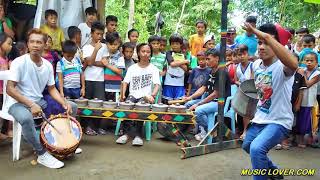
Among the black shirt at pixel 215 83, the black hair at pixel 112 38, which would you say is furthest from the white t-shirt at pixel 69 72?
the black shirt at pixel 215 83

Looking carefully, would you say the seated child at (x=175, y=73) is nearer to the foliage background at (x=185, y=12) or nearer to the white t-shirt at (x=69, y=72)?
the white t-shirt at (x=69, y=72)

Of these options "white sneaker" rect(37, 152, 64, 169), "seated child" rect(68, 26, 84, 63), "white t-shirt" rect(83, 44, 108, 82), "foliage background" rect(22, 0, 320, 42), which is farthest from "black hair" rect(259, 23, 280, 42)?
"foliage background" rect(22, 0, 320, 42)

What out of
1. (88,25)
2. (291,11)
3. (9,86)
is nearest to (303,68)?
(88,25)

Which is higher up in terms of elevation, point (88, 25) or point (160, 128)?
point (88, 25)

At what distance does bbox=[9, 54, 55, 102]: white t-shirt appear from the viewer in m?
4.49

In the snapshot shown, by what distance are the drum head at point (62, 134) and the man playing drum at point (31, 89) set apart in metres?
0.13

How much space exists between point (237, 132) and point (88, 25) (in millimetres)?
3257

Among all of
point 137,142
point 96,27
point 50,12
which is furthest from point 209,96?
point 50,12

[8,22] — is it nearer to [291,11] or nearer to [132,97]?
[132,97]

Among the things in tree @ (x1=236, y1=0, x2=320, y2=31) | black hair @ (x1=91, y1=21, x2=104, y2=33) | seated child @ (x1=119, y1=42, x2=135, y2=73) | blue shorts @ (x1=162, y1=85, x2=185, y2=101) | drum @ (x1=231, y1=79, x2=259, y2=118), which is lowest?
blue shorts @ (x1=162, y1=85, x2=185, y2=101)

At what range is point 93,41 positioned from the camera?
247 inches

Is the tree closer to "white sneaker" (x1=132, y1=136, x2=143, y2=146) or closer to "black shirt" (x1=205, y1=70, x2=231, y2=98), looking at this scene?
"black shirt" (x1=205, y1=70, x2=231, y2=98)

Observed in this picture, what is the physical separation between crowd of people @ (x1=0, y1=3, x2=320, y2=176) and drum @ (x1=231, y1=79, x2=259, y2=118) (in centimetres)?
18

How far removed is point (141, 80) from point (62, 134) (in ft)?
5.62
